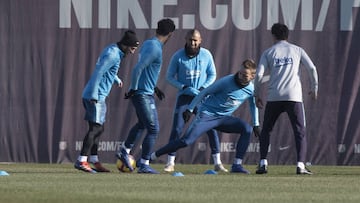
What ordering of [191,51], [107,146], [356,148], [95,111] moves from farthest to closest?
[356,148] → [107,146] → [191,51] → [95,111]

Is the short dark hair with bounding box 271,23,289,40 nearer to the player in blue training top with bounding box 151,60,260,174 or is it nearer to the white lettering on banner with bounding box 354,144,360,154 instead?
the player in blue training top with bounding box 151,60,260,174

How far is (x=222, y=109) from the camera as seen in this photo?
49.9ft

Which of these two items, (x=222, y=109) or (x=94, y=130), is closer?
(x=94, y=130)

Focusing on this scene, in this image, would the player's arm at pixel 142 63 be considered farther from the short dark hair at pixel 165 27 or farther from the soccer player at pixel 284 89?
the soccer player at pixel 284 89

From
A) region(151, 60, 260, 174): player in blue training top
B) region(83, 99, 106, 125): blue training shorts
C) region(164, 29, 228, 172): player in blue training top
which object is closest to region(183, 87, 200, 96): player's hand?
region(164, 29, 228, 172): player in blue training top

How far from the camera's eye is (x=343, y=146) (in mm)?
19719

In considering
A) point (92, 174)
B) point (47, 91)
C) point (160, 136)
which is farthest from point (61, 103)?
point (92, 174)

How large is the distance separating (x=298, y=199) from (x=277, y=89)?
15.6ft

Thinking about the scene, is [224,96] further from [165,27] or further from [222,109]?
[165,27]

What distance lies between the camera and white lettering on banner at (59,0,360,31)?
1958 centimetres

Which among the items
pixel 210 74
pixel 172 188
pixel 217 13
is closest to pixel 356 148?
pixel 217 13

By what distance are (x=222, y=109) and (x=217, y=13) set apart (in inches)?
185

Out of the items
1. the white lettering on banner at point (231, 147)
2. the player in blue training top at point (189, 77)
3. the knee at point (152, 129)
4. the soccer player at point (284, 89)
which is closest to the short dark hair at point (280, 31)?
the soccer player at point (284, 89)

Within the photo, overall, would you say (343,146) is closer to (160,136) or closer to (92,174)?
(160,136)
